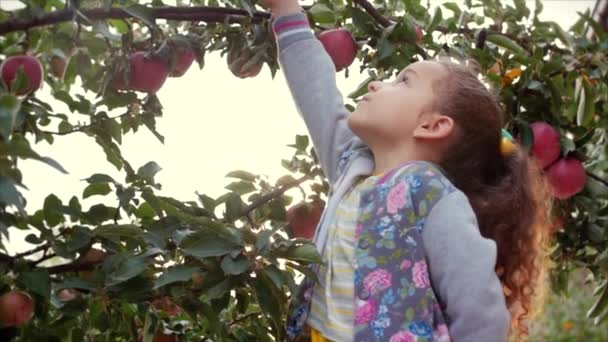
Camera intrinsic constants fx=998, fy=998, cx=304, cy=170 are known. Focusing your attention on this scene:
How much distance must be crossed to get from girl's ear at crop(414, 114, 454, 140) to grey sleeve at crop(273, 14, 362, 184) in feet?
0.26

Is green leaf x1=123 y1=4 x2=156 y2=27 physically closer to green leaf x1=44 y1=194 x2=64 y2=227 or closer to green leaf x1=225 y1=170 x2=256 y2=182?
green leaf x1=44 y1=194 x2=64 y2=227

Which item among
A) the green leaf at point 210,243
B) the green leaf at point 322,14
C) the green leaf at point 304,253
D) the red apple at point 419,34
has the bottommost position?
the green leaf at point 304,253

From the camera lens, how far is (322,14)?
4.74ft

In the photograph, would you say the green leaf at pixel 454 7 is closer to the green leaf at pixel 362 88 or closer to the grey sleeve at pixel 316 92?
the green leaf at pixel 362 88

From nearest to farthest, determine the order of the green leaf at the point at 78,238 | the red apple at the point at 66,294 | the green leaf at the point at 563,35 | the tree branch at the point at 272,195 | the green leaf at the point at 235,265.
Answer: the green leaf at the point at 235,265, the green leaf at the point at 78,238, the red apple at the point at 66,294, the tree branch at the point at 272,195, the green leaf at the point at 563,35

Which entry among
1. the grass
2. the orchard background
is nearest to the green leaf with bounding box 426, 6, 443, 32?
A: the orchard background

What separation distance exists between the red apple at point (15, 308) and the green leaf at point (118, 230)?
4.3 inches

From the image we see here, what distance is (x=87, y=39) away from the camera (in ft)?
4.26

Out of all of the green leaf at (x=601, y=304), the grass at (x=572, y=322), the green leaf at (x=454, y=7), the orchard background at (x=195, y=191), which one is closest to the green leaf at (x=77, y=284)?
the orchard background at (x=195, y=191)

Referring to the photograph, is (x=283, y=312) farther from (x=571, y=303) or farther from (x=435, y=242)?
(x=571, y=303)

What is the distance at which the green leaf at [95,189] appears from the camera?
1.21 m

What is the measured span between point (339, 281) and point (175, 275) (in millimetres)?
178

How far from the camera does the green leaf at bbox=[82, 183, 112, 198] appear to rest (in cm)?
121

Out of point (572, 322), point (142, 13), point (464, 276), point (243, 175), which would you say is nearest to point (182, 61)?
point (243, 175)
